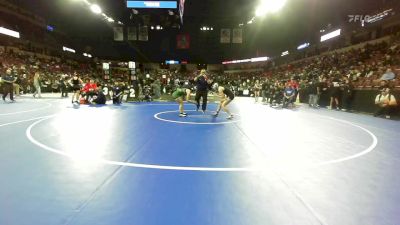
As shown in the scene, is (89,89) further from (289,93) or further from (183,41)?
(183,41)

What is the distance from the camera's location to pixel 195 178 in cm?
465

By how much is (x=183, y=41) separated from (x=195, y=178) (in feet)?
139

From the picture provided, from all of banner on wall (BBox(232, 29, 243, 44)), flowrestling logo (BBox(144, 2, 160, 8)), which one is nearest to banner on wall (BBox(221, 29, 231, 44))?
banner on wall (BBox(232, 29, 243, 44))

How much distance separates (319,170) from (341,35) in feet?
102

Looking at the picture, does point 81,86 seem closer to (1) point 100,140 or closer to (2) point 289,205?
(1) point 100,140

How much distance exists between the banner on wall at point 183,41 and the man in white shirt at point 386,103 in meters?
34.6

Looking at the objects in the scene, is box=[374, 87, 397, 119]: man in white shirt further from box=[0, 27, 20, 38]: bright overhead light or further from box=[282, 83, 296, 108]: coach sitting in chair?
box=[0, 27, 20, 38]: bright overhead light

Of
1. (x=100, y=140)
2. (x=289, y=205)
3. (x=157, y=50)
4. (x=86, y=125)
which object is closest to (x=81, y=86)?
(x=86, y=125)

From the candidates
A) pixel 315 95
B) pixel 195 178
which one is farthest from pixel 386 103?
pixel 195 178

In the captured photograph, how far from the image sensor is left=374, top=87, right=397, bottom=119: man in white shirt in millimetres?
13220

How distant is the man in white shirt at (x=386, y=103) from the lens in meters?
13.2

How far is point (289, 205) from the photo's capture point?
3.74 m

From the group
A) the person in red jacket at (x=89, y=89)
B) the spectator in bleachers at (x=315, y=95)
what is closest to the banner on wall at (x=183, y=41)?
the spectator in bleachers at (x=315, y=95)

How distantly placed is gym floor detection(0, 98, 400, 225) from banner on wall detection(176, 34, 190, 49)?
126 feet
